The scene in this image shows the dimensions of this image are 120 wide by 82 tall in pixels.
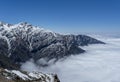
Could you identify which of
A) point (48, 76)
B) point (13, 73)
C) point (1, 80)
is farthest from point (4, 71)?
point (48, 76)

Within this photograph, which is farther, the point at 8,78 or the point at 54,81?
the point at 54,81

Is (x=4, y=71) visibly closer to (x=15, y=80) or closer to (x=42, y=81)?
(x=15, y=80)

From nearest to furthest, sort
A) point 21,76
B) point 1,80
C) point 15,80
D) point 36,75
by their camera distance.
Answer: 1. point 1,80
2. point 15,80
3. point 21,76
4. point 36,75

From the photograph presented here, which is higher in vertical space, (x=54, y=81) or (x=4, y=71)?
(x=4, y=71)

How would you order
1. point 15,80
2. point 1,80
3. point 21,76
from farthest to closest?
point 21,76 < point 15,80 < point 1,80

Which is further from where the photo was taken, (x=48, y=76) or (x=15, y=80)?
(x=48, y=76)

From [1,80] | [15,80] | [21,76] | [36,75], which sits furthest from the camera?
[36,75]

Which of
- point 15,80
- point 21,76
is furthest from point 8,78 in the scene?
point 21,76

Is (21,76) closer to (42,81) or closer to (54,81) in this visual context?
(42,81)
